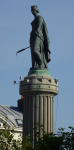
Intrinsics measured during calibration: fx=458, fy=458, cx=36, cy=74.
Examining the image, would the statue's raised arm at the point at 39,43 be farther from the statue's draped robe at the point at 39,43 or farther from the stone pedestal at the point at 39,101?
the stone pedestal at the point at 39,101

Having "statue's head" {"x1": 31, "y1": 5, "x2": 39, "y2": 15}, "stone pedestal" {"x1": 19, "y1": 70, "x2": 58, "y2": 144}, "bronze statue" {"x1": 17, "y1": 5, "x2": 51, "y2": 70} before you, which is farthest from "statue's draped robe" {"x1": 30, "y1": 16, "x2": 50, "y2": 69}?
"stone pedestal" {"x1": 19, "y1": 70, "x2": 58, "y2": 144}

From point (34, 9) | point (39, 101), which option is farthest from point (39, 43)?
point (39, 101)

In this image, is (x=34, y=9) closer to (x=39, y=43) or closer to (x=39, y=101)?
(x=39, y=43)

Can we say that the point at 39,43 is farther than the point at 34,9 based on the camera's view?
No

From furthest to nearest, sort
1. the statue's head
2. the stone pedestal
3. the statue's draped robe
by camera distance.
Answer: the statue's head, the statue's draped robe, the stone pedestal

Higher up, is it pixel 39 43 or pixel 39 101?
pixel 39 43

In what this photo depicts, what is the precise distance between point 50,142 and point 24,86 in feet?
21.6

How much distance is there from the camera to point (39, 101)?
30875mm

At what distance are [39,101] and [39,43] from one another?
14.2 feet

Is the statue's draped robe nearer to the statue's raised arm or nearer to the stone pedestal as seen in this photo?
the statue's raised arm

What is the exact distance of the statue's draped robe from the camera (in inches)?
1267

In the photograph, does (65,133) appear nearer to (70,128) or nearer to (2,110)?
Result: (70,128)

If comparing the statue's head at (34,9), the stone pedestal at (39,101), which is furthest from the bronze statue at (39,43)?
the stone pedestal at (39,101)

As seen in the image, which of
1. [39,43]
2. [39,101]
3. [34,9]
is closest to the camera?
[39,101]
